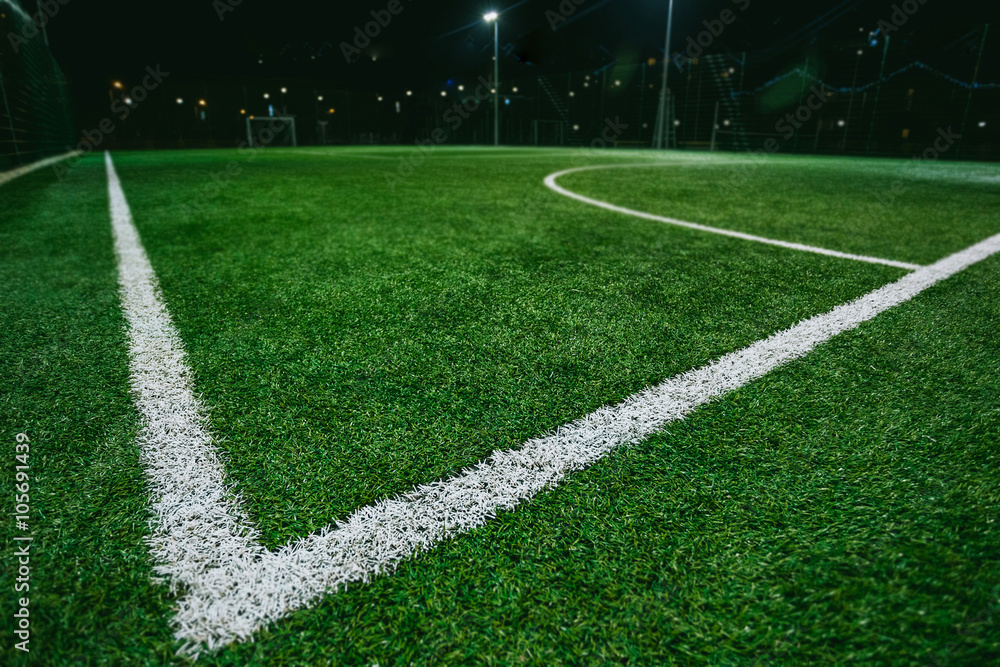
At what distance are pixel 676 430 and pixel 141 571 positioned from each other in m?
1.03

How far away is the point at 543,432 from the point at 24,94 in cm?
1275

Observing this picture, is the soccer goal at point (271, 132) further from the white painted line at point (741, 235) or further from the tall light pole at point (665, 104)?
the white painted line at point (741, 235)

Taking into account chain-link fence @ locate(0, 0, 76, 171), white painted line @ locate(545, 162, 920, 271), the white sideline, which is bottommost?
the white sideline

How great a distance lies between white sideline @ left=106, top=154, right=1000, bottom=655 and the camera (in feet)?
2.57

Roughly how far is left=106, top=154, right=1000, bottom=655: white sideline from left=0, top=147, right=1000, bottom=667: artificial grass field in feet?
0.10

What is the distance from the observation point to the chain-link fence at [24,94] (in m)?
7.98

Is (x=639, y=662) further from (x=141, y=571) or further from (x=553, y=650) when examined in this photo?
(x=141, y=571)

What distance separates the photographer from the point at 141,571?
32.1 inches

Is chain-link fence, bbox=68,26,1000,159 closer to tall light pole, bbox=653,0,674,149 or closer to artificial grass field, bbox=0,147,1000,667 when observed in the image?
tall light pole, bbox=653,0,674,149

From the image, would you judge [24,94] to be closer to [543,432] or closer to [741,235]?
[741,235]

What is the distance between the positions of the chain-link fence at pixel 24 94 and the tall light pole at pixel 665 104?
16.6 m

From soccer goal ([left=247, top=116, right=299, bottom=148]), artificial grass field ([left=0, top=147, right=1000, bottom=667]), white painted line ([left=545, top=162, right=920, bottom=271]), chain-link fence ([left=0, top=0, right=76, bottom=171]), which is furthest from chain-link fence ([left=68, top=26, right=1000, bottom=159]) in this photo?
chain-link fence ([left=0, top=0, right=76, bottom=171])

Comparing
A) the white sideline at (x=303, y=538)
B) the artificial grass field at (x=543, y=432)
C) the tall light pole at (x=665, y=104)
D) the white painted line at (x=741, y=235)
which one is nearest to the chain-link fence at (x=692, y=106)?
the tall light pole at (x=665, y=104)

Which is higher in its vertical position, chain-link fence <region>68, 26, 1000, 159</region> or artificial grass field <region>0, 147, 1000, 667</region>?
chain-link fence <region>68, 26, 1000, 159</region>
